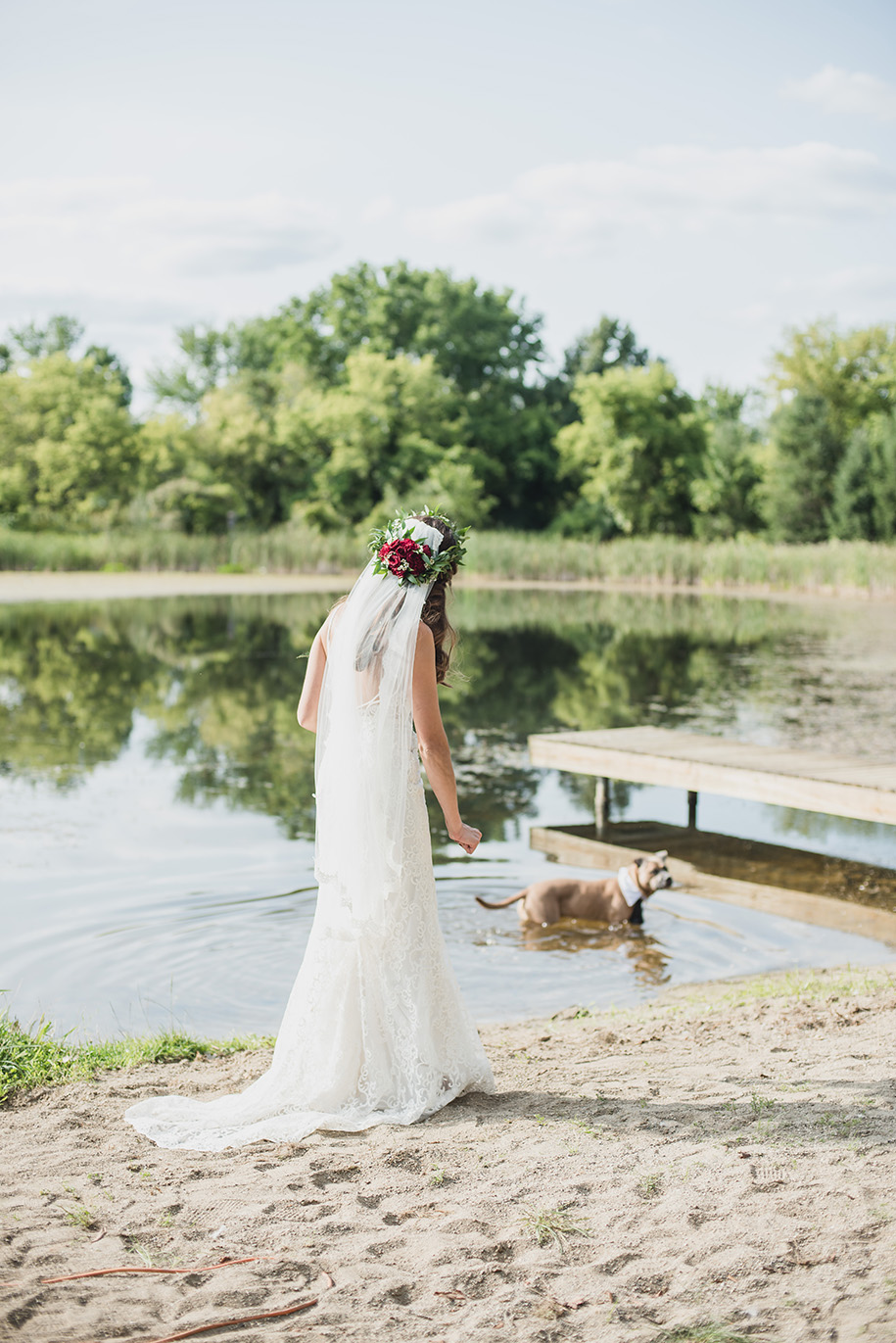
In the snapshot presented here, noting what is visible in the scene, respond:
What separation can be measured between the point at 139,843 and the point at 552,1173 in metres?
6.94

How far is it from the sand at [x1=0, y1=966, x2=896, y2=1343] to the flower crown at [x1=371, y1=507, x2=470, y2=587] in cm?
191

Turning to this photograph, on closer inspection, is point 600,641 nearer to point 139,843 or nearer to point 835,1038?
point 139,843

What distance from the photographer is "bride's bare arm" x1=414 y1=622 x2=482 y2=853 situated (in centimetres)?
423

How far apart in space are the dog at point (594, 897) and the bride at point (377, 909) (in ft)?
11.8

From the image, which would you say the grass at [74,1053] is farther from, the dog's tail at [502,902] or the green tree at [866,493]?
the green tree at [866,493]

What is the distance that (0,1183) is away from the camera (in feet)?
12.0

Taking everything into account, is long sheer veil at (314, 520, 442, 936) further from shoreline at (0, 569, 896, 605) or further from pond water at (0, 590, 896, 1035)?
shoreline at (0, 569, 896, 605)

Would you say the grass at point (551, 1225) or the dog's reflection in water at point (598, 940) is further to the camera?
the dog's reflection in water at point (598, 940)

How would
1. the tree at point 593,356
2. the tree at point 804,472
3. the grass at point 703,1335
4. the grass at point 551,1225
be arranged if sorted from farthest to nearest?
the tree at point 593,356
the tree at point 804,472
the grass at point 551,1225
the grass at point 703,1335

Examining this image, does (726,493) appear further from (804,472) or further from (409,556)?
(409,556)

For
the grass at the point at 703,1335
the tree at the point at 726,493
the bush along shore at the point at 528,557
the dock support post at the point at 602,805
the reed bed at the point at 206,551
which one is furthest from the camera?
the tree at the point at 726,493

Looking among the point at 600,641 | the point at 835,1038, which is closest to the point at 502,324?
the point at 600,641

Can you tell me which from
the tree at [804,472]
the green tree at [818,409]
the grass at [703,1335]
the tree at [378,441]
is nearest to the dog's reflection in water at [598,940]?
the grass at [703,1335]

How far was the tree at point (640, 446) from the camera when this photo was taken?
5853 centimetres
